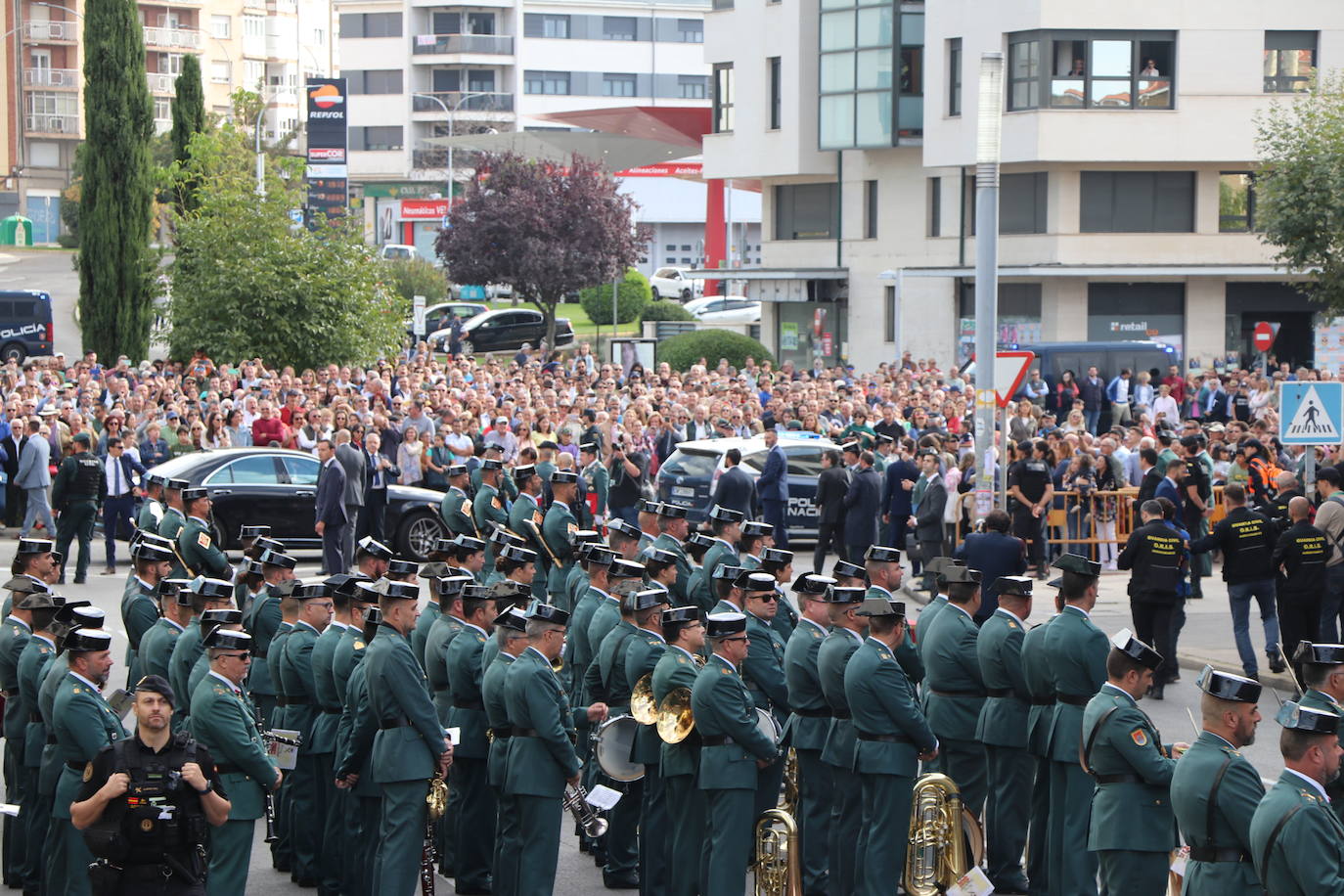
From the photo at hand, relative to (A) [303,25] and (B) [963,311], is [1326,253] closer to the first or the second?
(B) [963,311]

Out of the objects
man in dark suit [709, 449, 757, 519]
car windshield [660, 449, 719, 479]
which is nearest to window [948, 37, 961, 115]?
car windshield [660, 449, 719, 479]

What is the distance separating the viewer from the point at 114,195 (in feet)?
138

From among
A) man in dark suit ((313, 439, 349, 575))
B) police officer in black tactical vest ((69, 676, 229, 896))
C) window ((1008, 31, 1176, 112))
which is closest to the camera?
police officer in black tactical vest ((69, 676, 229, 896))

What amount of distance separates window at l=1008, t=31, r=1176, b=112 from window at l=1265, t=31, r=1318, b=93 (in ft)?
8.56

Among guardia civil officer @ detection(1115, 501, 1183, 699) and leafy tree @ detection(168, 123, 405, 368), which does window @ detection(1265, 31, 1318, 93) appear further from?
guardia civil officer @ detection(1115, 501, 1183, 699)

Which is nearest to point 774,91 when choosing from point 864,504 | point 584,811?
point 864,504

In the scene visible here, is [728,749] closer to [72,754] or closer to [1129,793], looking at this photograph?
[1129,793]

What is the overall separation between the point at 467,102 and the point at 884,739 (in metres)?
89.4

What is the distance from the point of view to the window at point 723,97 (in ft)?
173

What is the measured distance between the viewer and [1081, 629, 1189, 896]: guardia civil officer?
8.55 metres

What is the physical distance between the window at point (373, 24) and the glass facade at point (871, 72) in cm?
A: 5213

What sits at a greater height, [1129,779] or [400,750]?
[1129,779]

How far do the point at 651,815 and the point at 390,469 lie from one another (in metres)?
12.9

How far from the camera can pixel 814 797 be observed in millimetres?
10453
